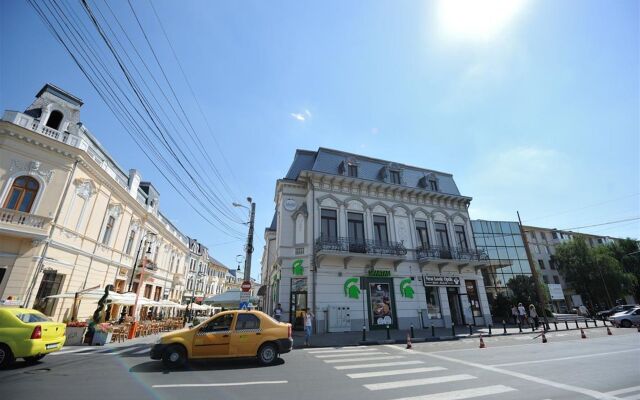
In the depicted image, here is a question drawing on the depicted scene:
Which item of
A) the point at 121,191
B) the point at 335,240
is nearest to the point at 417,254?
the point at 335,240

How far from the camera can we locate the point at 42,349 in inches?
302

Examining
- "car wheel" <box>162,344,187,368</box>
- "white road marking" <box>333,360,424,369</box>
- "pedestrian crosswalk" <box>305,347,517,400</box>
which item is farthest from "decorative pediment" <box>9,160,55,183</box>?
"white road marking" <box>333,360,424,369</box>

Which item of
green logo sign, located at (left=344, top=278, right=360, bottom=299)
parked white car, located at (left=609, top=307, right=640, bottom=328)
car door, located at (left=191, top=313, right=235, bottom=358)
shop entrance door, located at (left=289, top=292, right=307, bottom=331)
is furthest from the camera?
parked white car, located at (left=609, top=307, right=640, bottom=328)

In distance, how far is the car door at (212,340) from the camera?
311 inches

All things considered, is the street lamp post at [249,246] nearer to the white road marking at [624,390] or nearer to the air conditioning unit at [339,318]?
the air conditioning unit at [339,318]

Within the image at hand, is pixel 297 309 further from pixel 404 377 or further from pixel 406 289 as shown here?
pixel 404 377

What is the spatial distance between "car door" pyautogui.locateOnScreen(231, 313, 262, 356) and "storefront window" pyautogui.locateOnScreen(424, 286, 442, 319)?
15.7 meters

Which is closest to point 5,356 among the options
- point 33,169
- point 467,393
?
point 467,393

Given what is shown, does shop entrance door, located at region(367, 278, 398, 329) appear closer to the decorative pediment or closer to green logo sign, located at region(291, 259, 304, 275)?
green logo sign, located at region(291, 259, 304, 275)

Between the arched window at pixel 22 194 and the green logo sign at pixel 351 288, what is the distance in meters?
19.4

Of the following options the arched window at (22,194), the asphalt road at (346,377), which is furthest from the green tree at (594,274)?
the arched window at (22,194)

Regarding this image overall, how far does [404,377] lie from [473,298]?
18.5 m

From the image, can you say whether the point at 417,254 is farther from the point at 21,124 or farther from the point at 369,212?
the point at 21,124

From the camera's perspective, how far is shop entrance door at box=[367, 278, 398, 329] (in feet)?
58.6
